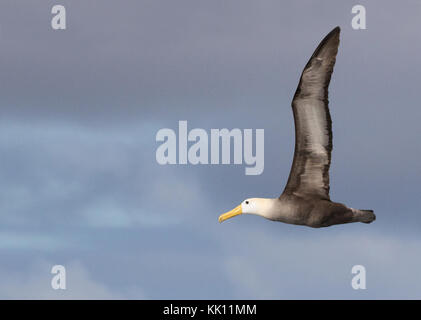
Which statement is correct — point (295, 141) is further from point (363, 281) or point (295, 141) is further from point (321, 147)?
point (363, 281)

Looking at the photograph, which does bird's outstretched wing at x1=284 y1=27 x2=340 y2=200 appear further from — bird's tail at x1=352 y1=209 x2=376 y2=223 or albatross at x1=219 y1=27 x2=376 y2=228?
bird's tail at x1=352 y1=209 x2=376 y2=223

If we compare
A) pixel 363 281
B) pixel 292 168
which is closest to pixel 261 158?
pixel 292 168

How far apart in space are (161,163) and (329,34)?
181 inches

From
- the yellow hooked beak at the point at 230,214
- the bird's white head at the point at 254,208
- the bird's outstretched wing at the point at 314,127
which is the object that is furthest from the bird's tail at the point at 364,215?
the yellow hooked beak at the point at 230,214

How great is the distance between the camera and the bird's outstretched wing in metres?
41.9

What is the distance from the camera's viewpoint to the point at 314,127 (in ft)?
139

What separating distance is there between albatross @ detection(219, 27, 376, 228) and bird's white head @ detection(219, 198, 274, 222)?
0.07ft

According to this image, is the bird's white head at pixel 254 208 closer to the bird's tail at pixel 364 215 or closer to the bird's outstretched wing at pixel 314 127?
the bird's outstretched wing at pixel 314 127

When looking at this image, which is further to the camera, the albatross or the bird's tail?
the bird's tail

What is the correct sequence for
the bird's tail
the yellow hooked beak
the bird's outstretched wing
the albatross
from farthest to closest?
the yellow hooked beak → the bird's tail → the albatross → the bird's outstretched wing

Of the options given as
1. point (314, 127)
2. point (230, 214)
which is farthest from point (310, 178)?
point (230, 214)

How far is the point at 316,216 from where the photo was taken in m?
42.4

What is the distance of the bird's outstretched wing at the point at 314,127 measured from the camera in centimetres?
4191

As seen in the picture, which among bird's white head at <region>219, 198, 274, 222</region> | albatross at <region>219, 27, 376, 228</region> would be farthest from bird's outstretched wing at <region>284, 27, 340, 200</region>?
bird's white head at <region>219, 198, 274, 222</region>
